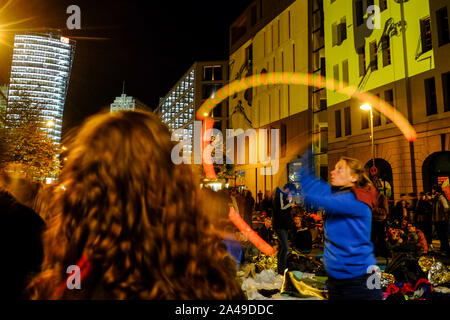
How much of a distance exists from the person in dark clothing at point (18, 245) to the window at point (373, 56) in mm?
25896

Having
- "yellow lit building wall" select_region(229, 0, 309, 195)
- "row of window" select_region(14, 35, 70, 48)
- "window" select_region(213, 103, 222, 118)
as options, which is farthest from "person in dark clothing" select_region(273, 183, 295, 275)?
"row of window" select_region(14, 35, 70, 48)

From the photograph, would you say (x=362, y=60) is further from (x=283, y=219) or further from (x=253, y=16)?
(x=253, y=16)

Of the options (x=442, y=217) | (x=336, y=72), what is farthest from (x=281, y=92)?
(x=442, y=217)

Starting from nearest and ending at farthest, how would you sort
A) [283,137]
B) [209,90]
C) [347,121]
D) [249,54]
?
[347,121]
[283,137]
[249,54]
[209,90]

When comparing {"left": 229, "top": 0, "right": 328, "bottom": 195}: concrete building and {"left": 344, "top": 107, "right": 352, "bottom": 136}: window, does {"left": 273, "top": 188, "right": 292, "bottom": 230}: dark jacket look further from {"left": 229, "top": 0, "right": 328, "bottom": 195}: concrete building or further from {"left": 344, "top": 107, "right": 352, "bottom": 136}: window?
{"left": 229, "top": 0, "right": 328, "bottom": 195}: concrete building

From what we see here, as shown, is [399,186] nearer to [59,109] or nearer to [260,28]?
[260,28]

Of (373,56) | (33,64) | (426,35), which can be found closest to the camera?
(426,35)

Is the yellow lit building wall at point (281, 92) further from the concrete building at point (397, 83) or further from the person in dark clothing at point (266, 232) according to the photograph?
the person in dark clothing at point (266, 232)

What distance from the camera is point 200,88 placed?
6262cm

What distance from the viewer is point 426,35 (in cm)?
1959

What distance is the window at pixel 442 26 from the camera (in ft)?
60.8

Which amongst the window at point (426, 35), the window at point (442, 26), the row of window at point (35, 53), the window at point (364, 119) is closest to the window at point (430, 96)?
the window at point (426, 35)

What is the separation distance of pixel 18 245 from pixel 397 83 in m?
24.3

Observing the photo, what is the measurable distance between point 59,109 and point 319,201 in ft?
621
